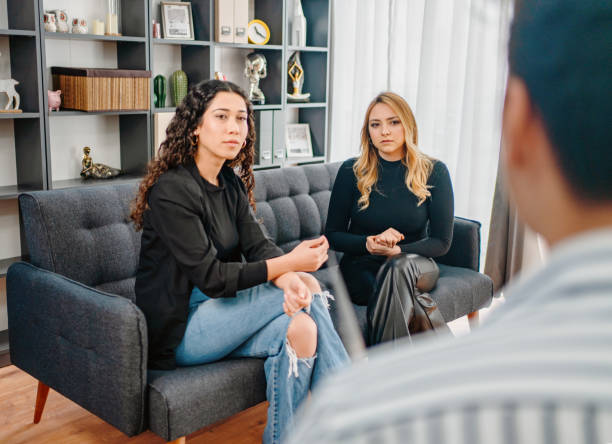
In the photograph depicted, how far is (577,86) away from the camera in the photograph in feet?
0.96

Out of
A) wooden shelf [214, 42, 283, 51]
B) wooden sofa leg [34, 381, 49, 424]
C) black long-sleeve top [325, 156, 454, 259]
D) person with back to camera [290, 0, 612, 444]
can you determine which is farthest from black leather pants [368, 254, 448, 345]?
person with back to camera [290, 0, 612, 444]

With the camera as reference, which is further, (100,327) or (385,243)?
(385,243)

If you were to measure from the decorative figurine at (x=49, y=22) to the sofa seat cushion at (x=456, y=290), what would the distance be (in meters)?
1.61

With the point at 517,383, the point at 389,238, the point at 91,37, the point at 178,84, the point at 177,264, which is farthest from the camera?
the point at 178,84

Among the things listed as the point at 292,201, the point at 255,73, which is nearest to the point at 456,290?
the point at 292,201

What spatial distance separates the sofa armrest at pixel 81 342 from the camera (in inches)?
71.8

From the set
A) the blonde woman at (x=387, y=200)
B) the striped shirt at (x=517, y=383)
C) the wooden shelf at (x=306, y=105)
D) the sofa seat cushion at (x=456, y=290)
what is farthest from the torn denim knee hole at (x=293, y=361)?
the wooden shelf at (x=306, y=105)

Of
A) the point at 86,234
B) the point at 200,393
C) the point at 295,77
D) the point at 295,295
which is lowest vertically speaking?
the point at 200,393

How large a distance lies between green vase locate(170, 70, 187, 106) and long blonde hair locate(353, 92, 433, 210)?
1247 mm

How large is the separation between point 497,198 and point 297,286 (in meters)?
2.09

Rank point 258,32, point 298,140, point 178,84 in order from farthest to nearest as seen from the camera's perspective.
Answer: point 298,140, point 258,32, point 178,84

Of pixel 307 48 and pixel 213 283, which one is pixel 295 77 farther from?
pixel 213 283

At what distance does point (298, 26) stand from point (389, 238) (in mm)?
2173

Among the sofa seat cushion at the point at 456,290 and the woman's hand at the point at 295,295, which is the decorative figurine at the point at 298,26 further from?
the woman's hand at the point at 295,295
